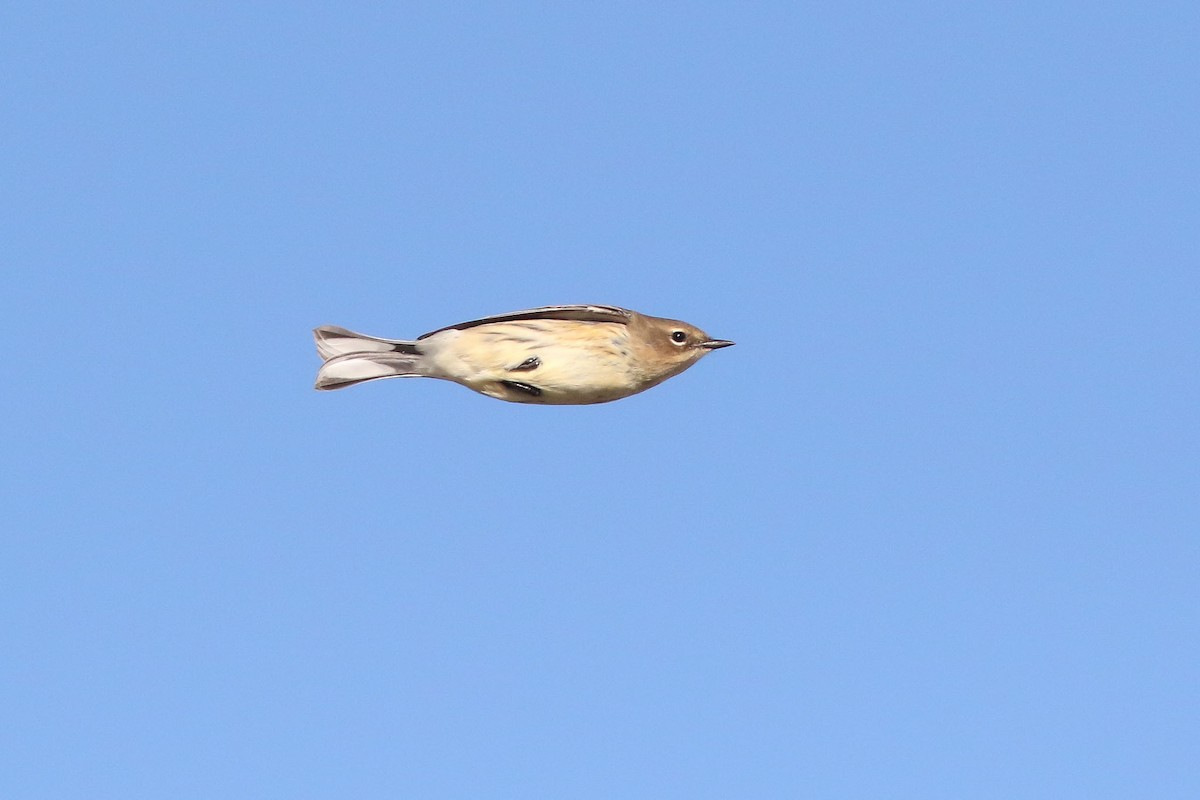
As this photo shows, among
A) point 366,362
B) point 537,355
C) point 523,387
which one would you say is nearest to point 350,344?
point 366,362

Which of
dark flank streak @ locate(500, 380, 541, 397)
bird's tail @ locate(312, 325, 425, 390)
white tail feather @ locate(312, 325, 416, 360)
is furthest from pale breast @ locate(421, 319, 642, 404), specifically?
white tail feather @ locate(312, 325, 416, 360)

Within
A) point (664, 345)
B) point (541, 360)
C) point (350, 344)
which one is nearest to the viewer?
point (541, 360)

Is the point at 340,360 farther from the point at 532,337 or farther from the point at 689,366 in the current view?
the point at 689,366

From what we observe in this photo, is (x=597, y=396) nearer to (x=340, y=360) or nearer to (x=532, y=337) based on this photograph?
(x=532, y=337)

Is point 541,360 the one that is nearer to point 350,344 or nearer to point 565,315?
point 565,315

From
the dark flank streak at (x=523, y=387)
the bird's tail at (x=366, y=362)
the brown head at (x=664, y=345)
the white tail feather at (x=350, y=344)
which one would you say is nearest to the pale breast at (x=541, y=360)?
the dark flank streak at (x=523, y=387)

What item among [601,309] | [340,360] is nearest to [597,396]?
[601,309]
